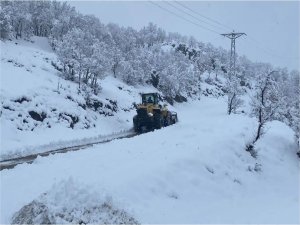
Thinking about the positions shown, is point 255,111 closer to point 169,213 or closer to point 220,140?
point 220,140

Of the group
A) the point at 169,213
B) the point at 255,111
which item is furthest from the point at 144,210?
the point at 255,111

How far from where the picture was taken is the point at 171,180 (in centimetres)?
1588

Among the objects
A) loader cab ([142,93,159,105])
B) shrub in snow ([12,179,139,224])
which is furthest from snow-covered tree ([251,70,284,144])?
shrub in snow ([12,179,139,224])

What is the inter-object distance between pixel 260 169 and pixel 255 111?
161 inches

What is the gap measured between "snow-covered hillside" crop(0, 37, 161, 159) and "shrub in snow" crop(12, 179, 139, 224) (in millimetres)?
9952

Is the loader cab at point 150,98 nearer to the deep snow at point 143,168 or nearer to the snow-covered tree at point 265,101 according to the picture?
the deep snow at point 143,168

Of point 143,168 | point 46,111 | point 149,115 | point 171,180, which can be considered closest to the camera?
point 143,168

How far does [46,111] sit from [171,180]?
1593 centimetres

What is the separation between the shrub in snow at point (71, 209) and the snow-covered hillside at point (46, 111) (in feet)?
32.7

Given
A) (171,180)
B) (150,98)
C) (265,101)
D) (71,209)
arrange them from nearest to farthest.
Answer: (71,209) < (171,180) < (265,101) < (150,98)

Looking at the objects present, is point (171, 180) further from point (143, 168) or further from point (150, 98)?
point (150, 98)

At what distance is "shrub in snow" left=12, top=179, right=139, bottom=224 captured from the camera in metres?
10.3

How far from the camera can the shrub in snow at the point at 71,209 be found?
10297mm

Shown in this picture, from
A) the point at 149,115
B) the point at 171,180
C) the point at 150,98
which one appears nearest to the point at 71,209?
the point at 171,180
